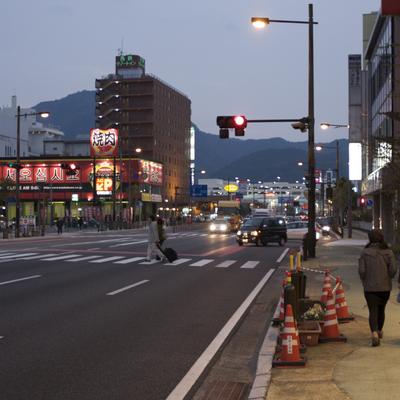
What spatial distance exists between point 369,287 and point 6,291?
998 centimetres

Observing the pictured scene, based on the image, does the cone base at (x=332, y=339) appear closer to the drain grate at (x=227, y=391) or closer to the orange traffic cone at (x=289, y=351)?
the orange traffic cone at (x=289, y=351)

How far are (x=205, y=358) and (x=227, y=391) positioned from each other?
1.63 meters

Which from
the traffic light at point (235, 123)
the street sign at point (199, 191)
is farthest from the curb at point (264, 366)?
the street sign at point (199, 191)

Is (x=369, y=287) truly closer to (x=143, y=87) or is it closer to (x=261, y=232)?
(x=261, y=232)

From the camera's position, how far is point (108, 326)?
11.3m

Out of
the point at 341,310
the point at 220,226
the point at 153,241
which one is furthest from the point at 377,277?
the point at 220,226

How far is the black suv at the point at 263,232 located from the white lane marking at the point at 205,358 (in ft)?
85.9

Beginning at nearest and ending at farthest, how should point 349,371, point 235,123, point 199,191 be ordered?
point 349,371, point 235,123, point 199,191

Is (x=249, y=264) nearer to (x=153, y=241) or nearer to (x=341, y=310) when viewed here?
(x=153, y=241)

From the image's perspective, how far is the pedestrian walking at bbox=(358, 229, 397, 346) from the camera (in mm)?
9109

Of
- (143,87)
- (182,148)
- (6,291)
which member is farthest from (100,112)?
(6,291)

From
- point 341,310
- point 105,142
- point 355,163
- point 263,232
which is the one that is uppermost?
point 105,142

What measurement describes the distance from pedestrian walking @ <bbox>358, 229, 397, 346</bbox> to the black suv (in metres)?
31.7

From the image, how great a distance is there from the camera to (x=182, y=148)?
497 ft
